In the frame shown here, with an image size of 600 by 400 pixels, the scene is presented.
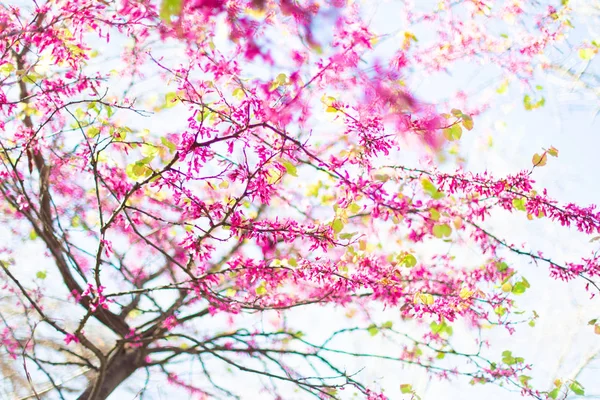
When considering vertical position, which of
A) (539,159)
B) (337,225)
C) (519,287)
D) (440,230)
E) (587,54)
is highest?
(587,54)

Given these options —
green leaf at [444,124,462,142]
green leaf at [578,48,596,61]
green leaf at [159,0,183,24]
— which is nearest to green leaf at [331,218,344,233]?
green leaf at [444,124,462,142]

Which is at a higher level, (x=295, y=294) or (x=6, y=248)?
(x=6, y=248)

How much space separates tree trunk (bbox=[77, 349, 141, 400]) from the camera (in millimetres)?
4287

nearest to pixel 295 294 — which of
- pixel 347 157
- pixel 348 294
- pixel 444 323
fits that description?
pixel 348 294

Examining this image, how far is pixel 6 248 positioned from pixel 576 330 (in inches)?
332

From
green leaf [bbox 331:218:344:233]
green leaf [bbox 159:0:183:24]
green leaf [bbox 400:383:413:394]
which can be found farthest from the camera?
green leaf [bbox 400:383:413:394]

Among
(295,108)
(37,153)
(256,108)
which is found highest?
(37,153)

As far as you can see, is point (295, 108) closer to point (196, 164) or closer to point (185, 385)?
point (196, 164)

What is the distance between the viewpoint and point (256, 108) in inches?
93.1

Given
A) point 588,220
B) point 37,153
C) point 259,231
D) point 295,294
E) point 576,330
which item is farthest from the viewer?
point 576,330

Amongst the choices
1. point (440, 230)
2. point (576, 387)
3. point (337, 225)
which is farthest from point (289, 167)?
point (576, 387)

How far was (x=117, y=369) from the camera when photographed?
4504mm

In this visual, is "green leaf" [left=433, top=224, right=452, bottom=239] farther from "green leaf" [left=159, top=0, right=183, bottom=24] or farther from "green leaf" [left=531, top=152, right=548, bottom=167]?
"green leaf" [left=159, top=0, right=183, bottom=24]

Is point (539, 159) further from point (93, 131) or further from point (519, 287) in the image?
point (93, 131)
